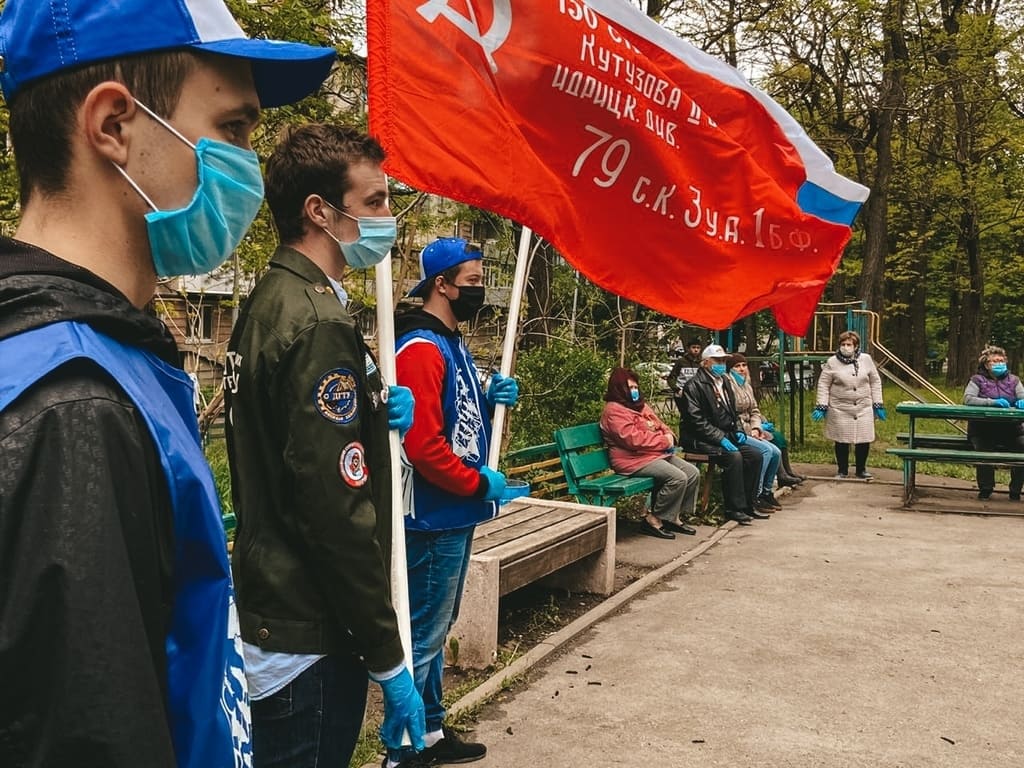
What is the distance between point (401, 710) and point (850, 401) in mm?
12070

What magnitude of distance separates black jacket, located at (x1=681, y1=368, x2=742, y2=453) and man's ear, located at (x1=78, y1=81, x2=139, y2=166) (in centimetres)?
971

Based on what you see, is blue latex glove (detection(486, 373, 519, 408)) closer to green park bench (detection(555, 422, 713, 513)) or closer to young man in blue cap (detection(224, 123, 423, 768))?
young man in blue cap (detection(224, 123, 423, 768))

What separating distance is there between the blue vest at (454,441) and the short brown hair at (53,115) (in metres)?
2.54

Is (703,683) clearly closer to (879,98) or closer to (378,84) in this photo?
(378,84)

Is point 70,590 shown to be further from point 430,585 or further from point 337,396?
point 430,585

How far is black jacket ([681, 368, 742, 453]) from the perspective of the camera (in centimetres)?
1054

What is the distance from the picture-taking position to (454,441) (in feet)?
12.5

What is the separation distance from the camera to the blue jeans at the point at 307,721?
224 cm

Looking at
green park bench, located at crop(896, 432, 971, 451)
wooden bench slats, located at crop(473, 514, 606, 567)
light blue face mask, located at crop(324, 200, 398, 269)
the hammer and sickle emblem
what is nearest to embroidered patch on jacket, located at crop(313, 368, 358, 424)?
light blue face mask, located at crop(324, 200, 398, 269)

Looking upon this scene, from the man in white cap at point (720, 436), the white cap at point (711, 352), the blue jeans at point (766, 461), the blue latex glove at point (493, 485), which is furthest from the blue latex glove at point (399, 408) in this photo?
the blue jeans at point (766, 461)

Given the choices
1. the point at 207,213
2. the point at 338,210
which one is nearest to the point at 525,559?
the point at 338,210

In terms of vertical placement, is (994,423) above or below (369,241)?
below

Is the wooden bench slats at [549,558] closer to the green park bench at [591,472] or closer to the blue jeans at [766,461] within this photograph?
the green park bench at [591,472]

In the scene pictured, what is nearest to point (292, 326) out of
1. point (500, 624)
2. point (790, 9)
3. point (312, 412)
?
point (312, 412)
